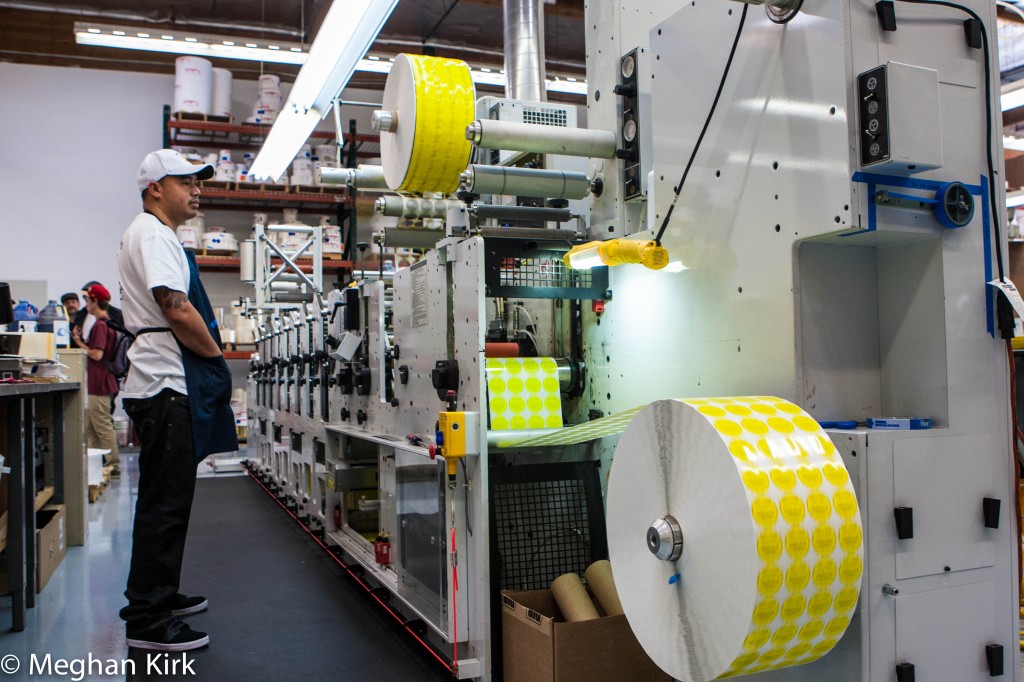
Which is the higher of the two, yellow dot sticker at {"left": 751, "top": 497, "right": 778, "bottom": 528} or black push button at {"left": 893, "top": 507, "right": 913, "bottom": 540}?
yellow dot sticker at {"left": 751, "top": 497, "right": 778, "bottom": 528}

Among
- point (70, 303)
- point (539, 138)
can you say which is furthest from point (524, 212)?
point (70, 303)

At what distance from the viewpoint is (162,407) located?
9.03 ft

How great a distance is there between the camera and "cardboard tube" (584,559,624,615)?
2325 mm

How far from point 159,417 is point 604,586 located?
1597 millimetres

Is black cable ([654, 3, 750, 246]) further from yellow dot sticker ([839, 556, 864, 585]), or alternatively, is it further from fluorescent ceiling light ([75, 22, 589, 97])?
fluorescent ceiling light ([75, 22, 589, 97])

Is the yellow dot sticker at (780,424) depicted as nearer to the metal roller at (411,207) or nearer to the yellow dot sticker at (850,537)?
the yellow dot sticker at (850,537)

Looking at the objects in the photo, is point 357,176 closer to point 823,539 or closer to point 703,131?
point 703,131

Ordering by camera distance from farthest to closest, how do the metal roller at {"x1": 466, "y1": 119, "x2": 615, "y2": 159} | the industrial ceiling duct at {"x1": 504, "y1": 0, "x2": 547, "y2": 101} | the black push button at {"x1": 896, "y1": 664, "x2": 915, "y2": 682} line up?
1. the industrial ceiling duct at {"x1": 504, "y1": 0, "x2": 547, "y2": 101}
2. the metal roller at {"x1": 466, "y1": 119, "x2": 615, "y2": 159}
3. the black push button at {"x1": 896, "y1": 664, "x2": 915, "y2": 682}

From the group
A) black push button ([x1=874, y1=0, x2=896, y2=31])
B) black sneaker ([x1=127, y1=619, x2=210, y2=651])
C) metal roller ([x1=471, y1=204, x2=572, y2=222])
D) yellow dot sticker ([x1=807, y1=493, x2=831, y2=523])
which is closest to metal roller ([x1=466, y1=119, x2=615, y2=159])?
metal roller ([x1=471, y1=204, x2=572, y2=222])

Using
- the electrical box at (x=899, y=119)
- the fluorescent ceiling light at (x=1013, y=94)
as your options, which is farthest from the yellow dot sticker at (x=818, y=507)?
the fluorescent ceiling light at (x=1013, y=94)

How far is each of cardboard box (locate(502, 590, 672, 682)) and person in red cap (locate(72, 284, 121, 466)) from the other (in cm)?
577

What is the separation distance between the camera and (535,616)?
86.1 inches

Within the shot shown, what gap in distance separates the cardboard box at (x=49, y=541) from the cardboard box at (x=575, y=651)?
→ 223cm

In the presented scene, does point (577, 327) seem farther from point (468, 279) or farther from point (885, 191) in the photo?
point (885, 191)
